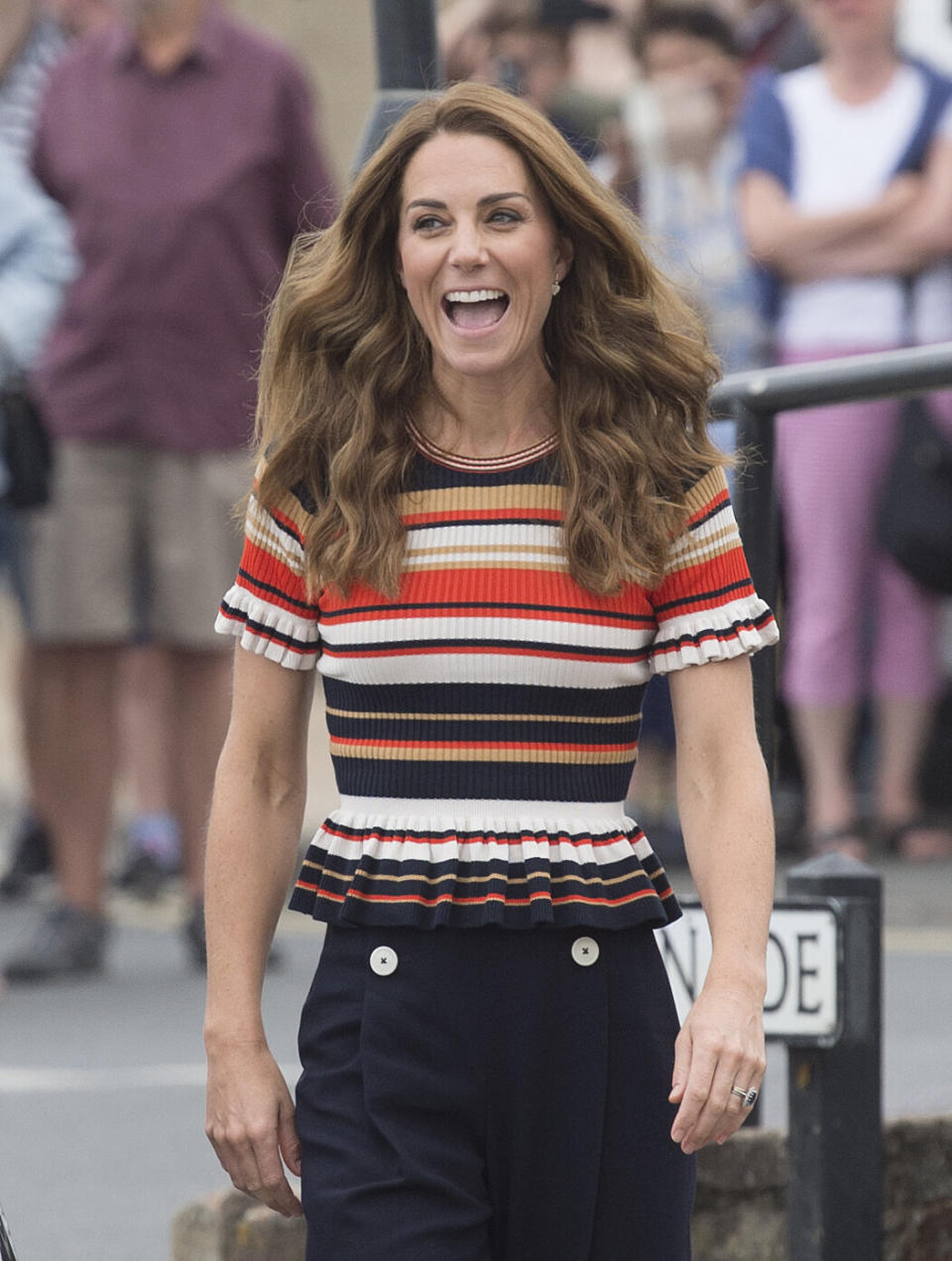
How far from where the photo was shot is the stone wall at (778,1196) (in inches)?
173

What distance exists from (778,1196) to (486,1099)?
1.74 m

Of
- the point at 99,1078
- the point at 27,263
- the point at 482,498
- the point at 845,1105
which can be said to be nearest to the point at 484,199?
the point at 482,498

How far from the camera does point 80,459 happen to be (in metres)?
7.18

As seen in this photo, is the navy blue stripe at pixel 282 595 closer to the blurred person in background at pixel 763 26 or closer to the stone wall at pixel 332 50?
the blurred person in background at pixel 763 26

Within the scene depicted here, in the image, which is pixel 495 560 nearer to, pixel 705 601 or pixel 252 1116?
pixel 705 601

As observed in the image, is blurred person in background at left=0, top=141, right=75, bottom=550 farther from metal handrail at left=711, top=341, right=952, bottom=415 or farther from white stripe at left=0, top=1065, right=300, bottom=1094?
metal handrail at left=711, top=341, right=952, bottom=415

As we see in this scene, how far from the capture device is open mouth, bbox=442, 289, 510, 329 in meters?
2.98

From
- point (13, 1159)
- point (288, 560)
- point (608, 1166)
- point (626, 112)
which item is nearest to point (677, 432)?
point (288, 560)

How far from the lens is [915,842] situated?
8109 millimetres

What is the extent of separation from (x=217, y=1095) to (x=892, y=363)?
177cm

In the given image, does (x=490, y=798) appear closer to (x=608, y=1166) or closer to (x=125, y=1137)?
(x=608, y=1166)

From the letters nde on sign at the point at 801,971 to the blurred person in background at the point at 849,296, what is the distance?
384 cm

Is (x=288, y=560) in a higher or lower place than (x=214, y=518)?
lower

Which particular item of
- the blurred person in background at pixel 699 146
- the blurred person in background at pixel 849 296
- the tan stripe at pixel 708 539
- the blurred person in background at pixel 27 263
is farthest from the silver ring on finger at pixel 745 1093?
the blurred person in background at pixel 699 146
